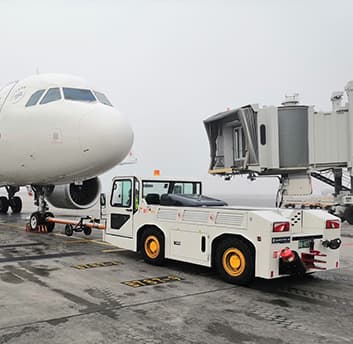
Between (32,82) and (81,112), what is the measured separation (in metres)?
2.42

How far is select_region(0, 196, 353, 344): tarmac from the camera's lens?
4418 mm

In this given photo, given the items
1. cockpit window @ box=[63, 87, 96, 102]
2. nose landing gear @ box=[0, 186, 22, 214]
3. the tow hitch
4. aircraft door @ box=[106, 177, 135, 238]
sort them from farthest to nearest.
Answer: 1. nose landing gear @ box=[0, 186, 22, 214]
2. cockpit window @ box=[63, 87, 96, 102]
3. aircraft door @ box=[106, 177, 135, 238]
4. the tow hitch

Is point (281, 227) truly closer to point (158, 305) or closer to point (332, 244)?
point (332, 244)

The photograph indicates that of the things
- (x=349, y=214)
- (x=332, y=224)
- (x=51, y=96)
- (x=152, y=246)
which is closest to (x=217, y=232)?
(x=152, y=246)

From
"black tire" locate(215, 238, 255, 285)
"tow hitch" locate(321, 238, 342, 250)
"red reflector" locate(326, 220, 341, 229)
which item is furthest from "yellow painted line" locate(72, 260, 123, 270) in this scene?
"red reflector" locate(326, 220, 341, 229)

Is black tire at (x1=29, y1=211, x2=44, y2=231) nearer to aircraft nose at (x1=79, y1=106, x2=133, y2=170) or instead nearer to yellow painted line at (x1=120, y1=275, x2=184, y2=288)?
aircraft nose at (x1=79, y1=106, x2=133, y2=170)

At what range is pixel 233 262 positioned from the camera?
6875mm

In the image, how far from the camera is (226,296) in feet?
19.9

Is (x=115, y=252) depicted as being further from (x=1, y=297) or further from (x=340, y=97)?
(x=340, y=97)

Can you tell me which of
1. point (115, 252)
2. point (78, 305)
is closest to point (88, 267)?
point (115, 252)

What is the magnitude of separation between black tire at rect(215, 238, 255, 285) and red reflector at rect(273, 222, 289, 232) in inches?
21.3

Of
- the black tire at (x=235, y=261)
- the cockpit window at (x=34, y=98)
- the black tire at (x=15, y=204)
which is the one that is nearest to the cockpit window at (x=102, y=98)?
the cockpit window at (x=34, y=98)

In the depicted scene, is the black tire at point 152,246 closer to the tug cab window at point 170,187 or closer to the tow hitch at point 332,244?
the tug cab window at point 170,187

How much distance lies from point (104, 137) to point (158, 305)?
5170 millimetres
